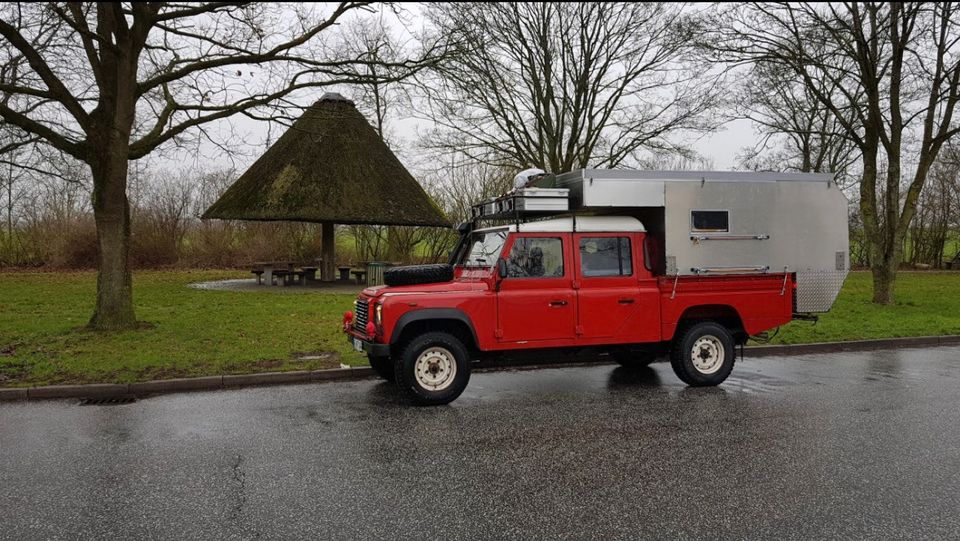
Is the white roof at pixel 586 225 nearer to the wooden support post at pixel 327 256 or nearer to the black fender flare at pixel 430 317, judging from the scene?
the black fender flare at pixel 430 317

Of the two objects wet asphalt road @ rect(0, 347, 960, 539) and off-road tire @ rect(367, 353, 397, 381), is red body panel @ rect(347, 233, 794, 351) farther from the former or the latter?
wet asphalt road @ rect(0, 347, 960, 539)

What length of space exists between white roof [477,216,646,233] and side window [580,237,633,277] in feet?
0.38

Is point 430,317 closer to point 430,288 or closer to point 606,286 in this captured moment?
point 430,288

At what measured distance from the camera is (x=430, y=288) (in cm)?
715

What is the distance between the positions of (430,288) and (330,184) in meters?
16.1

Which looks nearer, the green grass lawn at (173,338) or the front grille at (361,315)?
the front grille at (361,315)

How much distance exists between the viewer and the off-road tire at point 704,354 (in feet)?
25.9

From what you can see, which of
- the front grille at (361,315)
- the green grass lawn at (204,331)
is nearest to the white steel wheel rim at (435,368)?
the front grille at (361,315)

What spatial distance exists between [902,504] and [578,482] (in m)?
2.04

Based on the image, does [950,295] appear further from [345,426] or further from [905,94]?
[345,426]

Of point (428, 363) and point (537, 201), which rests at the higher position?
point (537, 201)

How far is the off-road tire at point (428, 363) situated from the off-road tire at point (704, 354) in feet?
8.68

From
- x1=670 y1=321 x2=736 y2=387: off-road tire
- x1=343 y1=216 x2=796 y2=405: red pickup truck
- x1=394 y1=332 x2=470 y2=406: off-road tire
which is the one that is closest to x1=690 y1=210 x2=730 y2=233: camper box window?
x1=343 y1=216 x2=796 y2=405: red pickup truck

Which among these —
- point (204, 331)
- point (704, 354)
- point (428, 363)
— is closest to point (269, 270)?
point (204, 331)
